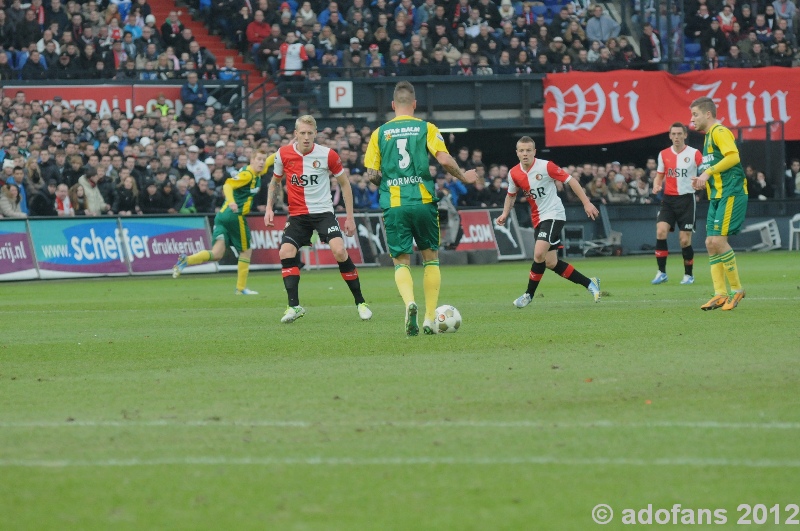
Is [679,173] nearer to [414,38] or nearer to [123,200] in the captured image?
[123,200]

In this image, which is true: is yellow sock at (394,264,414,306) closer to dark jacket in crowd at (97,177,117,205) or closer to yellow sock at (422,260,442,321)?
yellow sock at (422,260,442,321)

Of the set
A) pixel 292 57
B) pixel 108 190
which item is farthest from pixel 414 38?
pixel 108 190

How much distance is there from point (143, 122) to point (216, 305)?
12.4 meters

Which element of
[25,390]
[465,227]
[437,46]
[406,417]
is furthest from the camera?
[437,46]

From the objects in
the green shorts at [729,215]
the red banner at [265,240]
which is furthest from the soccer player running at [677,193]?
→ the red banner at [265,240]

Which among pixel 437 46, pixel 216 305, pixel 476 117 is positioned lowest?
pixel 216 305

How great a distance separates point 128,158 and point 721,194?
1660cm

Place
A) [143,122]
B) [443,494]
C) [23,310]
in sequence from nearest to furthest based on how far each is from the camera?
[443,494] < [23,310] < [143,122]

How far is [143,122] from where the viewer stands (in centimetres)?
2792

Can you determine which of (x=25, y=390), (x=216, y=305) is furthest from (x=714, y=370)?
(x=216, y=305)

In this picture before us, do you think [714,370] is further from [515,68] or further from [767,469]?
[515,68]

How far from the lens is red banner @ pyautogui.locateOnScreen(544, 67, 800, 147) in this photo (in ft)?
109

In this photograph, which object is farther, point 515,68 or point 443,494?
point 515,68

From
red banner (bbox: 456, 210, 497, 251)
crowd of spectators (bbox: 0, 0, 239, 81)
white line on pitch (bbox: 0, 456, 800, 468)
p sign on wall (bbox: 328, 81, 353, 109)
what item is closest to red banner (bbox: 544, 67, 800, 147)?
red banner (bbox: 456, 210, 497, 251)
